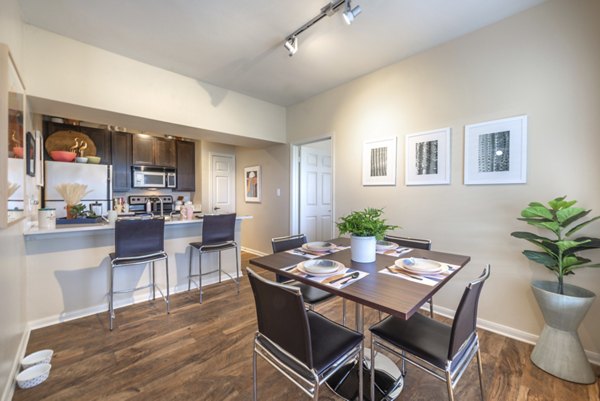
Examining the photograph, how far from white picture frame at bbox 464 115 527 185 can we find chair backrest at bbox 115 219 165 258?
9.84ft

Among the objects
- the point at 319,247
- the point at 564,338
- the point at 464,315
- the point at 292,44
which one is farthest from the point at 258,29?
the point at 564,338

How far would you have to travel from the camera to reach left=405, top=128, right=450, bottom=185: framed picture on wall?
2438 mm

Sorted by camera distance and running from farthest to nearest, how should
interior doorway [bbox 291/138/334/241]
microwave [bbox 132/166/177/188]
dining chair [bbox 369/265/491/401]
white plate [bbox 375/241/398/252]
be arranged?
microwave [bbox 132/166/177/188], interior doorway [bbox 291/138/334/241], white plate [bbox 375/241/398/252], dining chair [bbox 369/265/491/401]

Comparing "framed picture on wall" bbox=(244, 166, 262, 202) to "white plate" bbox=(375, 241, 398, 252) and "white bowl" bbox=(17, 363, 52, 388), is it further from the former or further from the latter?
"white bowl" bbox=(17, 363, 52, 388)

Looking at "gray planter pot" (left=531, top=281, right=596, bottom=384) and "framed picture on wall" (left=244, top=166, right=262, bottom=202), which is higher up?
"framed picture on wall" (left=244, top=166, right=262, bottom=202)

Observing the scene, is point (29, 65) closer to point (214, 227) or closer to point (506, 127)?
point (214, 227)

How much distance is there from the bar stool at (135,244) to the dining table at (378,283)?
141 centimetres

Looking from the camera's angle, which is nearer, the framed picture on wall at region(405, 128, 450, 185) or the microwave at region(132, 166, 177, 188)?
the framed picture on wall at region(405, 128, 450, 185)

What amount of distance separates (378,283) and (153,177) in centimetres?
500

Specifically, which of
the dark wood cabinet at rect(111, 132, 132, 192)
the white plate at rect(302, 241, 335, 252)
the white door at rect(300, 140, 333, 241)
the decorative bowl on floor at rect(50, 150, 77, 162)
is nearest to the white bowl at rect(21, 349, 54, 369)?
the white plate at rect(302, 241, 335, 252)

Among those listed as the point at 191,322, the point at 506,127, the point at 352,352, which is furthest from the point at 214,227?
the point at 506,127

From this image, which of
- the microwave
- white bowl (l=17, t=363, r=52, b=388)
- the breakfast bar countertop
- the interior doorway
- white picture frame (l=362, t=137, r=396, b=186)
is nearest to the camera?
white bowl (l=17, t=363, r=52, b=388)

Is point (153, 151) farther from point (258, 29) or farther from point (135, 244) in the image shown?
point (258, 29)

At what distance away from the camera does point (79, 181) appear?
12.0ft
